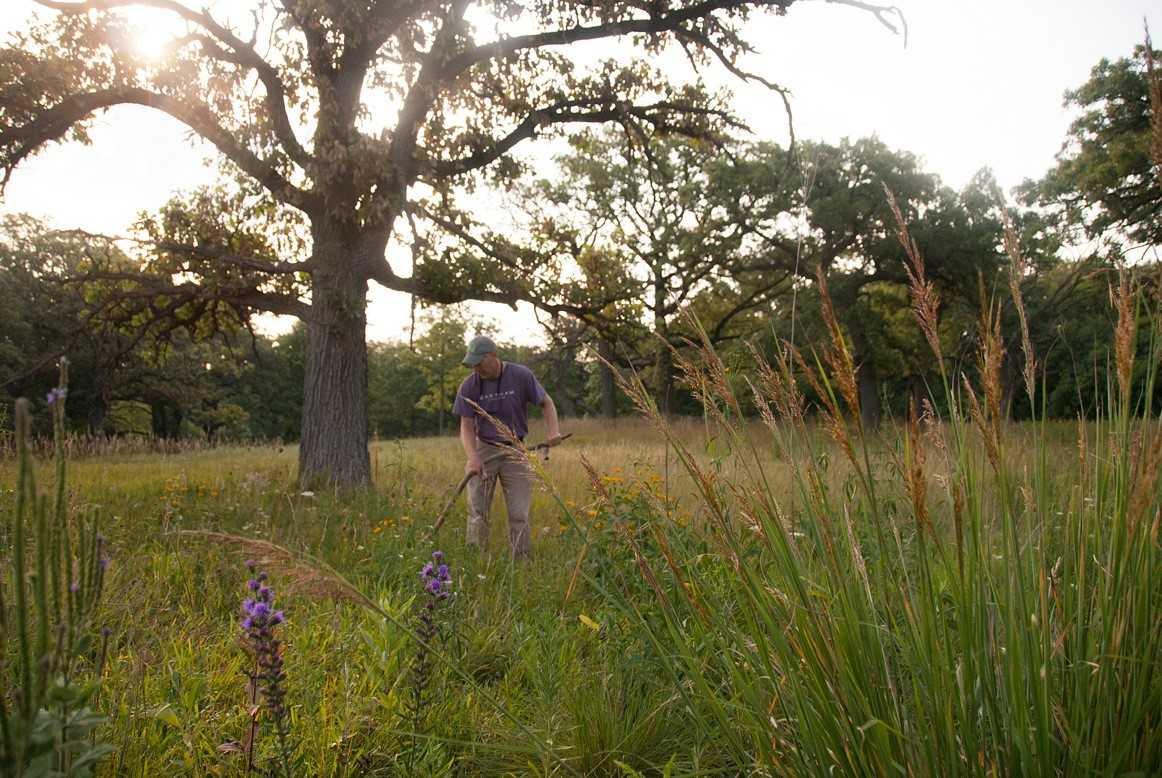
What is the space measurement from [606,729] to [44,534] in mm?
1770

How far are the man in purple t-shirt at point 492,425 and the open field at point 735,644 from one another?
925mm

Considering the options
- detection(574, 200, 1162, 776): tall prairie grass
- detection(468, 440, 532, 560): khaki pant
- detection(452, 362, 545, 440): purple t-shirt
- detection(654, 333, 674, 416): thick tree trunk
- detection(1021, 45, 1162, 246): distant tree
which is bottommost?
detection(468, 440, 532, 560): khaki pant

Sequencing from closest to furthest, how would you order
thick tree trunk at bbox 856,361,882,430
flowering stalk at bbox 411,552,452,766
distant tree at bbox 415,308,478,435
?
flowering stalk at bbox 411,552,452,766 → thick tree trunk at bbox 856,361,882,430 → distant tree at bbox 415,308,478,435

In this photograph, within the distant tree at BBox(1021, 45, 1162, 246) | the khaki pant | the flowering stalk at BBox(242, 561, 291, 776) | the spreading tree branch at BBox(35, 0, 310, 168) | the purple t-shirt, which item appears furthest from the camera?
the distant tree at BBox(1021, 45, 1162, 246)

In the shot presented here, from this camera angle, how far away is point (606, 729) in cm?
208

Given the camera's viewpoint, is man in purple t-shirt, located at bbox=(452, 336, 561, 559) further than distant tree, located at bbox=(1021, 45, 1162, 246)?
No

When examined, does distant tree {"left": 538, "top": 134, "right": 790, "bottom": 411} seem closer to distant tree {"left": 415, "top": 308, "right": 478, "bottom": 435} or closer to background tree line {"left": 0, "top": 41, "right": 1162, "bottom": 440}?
background tree line {"left": 0, "top": 41, "right": 1162, "bottom": 440}

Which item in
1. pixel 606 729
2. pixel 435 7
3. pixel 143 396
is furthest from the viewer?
pixel 143 396

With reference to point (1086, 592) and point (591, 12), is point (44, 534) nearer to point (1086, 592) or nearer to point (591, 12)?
point (1086, 592)

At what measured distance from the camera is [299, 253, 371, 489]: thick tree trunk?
8.02m

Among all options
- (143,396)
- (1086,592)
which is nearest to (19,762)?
(1086,592)

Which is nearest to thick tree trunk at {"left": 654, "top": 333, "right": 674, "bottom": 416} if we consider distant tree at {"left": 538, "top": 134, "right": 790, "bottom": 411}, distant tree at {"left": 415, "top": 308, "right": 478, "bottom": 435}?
distant tree at {"left": 538, "top": 134, "right": 790, "bottom": 411}

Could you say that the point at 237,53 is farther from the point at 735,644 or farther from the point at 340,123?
the point at 735,644

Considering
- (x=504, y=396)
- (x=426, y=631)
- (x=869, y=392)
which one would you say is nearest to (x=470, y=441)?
(x=504, y=396)
